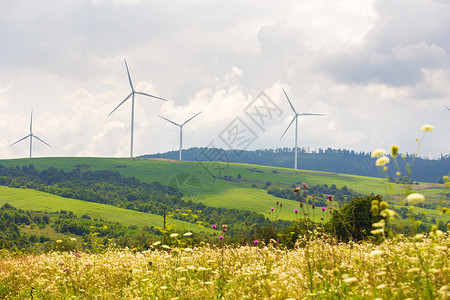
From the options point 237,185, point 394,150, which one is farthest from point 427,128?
point 237,185

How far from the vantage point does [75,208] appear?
141 meters

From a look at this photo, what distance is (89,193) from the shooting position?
175 meters

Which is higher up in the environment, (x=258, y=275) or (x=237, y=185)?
(x=258, y=275)

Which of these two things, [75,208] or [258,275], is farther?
[75,208]

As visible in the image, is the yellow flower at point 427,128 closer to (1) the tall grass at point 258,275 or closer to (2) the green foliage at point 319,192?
(1) the tall grass at point 258,275

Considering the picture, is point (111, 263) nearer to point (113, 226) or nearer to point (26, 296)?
point (26, 296)

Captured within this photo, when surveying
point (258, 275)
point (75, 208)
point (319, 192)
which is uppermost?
point (258, 275)

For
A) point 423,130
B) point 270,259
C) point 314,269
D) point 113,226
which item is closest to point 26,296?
point 270,259

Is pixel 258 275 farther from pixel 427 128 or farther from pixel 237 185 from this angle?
pixel 237 185

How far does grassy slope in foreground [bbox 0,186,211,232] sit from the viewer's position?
130000mm

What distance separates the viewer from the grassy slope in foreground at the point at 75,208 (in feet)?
427

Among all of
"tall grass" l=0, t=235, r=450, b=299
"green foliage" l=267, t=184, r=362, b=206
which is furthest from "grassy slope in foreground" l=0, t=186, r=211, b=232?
"tall grass" l=0, t=235, r=450, b=299

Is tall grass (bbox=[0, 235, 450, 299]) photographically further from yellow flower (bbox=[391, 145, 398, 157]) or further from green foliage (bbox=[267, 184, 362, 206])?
green foliage (bbox=[267, 184, 362, 206])

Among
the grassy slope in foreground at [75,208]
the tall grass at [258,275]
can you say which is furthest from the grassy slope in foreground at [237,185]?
the tall grass at [258,275]
